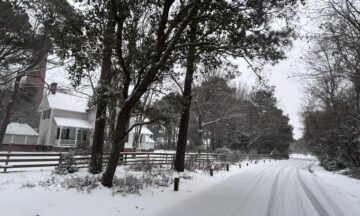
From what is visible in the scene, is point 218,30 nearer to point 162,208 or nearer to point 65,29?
point 65,29

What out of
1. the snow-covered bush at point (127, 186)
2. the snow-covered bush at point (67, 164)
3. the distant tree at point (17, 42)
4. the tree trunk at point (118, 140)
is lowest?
the snow-covered bush at point (127, 186)

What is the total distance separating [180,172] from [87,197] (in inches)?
314

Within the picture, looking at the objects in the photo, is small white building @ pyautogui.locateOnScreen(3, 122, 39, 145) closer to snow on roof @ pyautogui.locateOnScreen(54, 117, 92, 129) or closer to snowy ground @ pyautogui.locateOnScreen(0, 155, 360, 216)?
snow on roof @ pyautogui.locateOnScreen(54, 117, 92, 129)

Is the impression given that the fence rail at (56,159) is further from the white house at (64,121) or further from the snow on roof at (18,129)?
the snow on roof at (18,129)

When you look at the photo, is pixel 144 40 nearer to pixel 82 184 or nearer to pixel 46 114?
pixel 82 184

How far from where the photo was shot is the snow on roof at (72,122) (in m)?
34.3

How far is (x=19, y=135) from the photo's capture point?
1676 inches

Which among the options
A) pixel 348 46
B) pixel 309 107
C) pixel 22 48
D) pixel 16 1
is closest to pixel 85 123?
pixel 22 48

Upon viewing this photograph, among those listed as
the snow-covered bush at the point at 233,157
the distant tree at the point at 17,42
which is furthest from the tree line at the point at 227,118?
the distant tree at the point at 17,42

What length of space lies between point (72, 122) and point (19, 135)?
42.2ft

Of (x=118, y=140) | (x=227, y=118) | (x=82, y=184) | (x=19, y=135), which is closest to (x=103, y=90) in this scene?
(x=118, y=140)

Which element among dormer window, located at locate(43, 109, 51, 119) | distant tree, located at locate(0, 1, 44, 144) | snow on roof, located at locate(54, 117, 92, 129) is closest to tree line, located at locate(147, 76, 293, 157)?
distant tree, located at locate(0, 1, 44, 144)

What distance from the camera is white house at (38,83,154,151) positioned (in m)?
34.8

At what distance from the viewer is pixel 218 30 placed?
10781mm
